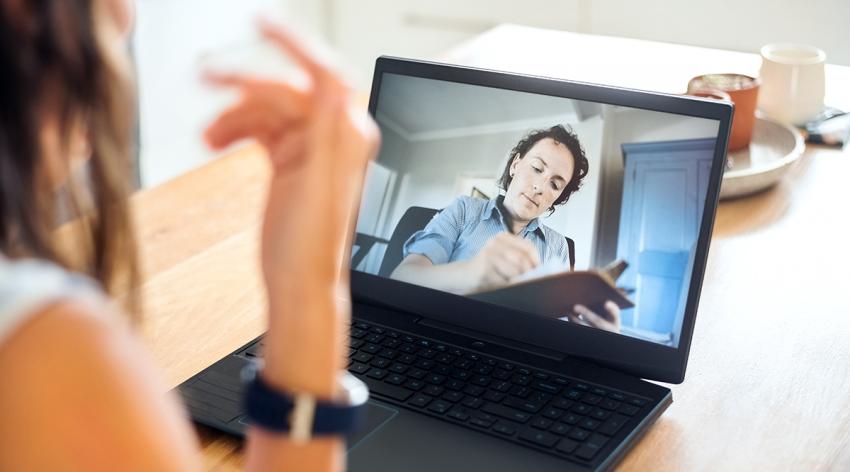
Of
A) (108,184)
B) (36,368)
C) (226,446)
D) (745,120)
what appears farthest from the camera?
(745,120)

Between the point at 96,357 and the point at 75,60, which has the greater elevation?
the point at 75,60

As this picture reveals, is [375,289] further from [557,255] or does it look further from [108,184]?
[108,184]

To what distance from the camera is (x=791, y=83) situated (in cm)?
168

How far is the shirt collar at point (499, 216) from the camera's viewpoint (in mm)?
1046

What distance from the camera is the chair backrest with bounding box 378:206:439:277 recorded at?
1107 mm

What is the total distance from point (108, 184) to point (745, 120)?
116cm

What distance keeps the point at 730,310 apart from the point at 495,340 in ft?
0.98

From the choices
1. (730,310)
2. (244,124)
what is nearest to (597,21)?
(730,310)

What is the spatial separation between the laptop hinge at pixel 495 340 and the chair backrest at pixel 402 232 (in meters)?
0.07

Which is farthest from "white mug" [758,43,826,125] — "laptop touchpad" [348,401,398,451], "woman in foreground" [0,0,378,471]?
"woman in foreground" [0,0,378,471]

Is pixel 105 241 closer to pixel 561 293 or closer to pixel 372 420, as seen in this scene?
pixel 372 420

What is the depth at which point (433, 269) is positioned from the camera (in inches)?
43.3

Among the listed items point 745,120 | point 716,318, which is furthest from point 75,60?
point 745,120

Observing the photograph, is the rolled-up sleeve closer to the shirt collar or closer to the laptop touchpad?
the shirt collar
